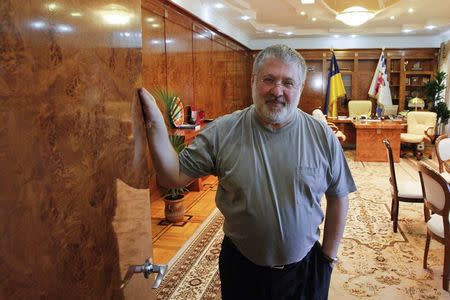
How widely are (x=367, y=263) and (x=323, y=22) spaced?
637 cm

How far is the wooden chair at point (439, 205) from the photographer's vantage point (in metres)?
2.54

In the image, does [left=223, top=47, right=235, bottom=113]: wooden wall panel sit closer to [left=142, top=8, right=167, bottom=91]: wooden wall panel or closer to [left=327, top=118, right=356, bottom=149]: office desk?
[left=327, top=118, right=356, bottom=149]: office desk

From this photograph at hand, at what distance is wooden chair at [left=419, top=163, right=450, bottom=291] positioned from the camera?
2.54m

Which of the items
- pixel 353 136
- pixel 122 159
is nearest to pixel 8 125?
pixel 122 159

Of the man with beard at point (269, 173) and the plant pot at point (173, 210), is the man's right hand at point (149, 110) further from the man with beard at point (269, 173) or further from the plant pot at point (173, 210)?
the plant pot at point (173, 210)

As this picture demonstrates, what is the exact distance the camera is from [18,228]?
0.60m

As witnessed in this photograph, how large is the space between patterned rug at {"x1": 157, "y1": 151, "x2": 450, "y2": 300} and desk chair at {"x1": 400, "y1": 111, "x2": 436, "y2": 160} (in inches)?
137

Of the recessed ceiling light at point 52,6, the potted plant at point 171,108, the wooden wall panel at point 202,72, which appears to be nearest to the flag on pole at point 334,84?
the wooden wall panel at point 202,72

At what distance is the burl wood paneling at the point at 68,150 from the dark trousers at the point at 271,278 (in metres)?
0.50

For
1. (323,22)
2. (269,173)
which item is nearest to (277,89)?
(269,173)

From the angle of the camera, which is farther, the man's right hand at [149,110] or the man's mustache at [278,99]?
the man's mustache at [278,99]

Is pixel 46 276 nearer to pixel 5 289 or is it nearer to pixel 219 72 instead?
pixel 5 289

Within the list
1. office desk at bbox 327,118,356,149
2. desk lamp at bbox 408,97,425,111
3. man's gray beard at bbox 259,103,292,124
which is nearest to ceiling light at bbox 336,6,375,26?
office desk at bbox 327,118,356,149

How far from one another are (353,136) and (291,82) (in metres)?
8.08
